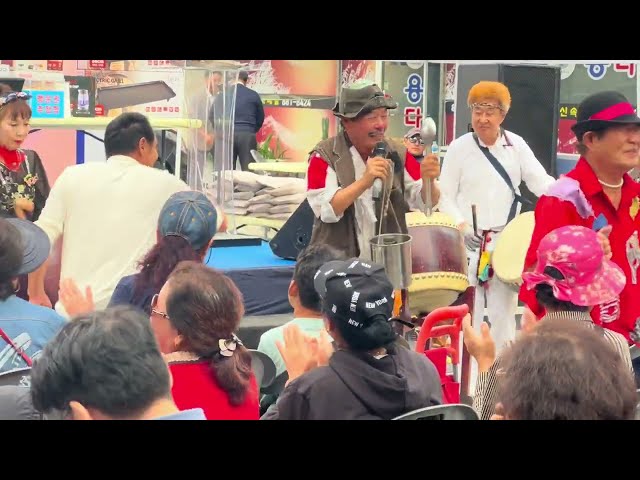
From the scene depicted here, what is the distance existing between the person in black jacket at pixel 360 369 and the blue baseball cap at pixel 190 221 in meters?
1.18

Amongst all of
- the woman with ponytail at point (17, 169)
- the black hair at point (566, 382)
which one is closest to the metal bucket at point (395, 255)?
the woman with ponytail at point (17, 169)

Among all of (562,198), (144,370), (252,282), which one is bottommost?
(252,282)

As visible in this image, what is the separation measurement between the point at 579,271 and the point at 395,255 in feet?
4.23

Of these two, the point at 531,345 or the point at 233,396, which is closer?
the point at 531,345

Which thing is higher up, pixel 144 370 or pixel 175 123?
pixel 175 123

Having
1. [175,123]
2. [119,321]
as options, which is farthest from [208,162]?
[119,321]

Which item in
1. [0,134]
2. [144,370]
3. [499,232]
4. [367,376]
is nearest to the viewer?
[144,370]

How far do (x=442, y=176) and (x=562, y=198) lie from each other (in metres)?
2.60

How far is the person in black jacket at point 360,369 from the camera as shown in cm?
267

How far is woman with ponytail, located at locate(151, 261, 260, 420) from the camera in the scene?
2914mm

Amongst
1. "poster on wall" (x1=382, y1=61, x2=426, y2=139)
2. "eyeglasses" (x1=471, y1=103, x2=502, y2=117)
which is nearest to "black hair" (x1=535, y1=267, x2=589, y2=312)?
"eyeglasses" (x1=471, y1=103, x2=502, y2=117)

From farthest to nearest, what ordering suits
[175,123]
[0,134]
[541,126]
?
[541,126] < [175,123] < [0,134]

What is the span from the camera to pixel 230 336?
299cm

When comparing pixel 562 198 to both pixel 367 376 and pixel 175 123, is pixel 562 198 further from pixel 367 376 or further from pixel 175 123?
pixel 175 123
